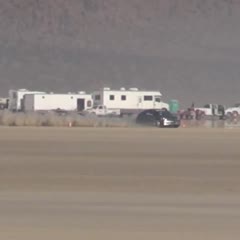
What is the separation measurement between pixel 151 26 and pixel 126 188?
9413 cm

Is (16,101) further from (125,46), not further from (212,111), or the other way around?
(125,46)

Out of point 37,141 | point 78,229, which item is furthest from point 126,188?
point 37,141

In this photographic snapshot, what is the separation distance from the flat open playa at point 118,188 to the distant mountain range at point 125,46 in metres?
64.2

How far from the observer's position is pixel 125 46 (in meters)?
105

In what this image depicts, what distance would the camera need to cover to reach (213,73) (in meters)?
99.1

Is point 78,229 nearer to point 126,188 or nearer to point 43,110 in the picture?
point 126,188

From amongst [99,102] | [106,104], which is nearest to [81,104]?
[99,102]

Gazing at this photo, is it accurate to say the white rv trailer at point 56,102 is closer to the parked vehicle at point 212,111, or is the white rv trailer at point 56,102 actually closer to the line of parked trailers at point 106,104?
the line of parked trailers at point 106,104

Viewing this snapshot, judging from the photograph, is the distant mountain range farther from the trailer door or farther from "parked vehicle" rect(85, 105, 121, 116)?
"parked vehicle" rect(85, 105, 121, 116)

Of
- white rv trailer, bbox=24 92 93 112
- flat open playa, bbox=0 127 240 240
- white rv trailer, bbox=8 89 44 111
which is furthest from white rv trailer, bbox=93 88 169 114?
flat open playa, bbox=0 127 240 240

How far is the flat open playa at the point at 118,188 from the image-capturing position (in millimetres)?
13430

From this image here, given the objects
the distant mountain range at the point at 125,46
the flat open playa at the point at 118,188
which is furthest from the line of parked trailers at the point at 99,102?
the flat open playa at the point at 118,188

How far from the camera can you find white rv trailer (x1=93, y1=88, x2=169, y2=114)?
64000 mm

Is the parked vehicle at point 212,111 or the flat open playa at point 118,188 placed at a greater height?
the parked vehicle at point 212,111
